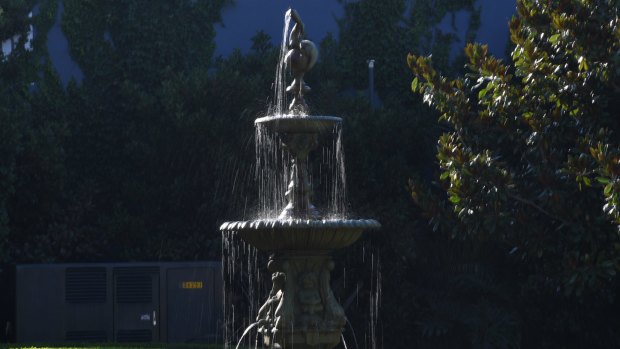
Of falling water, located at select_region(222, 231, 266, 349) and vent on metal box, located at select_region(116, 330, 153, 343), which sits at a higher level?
falling water, located at select_region(222, 231, 266, 349)

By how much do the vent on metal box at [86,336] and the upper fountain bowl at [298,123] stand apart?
266 inches

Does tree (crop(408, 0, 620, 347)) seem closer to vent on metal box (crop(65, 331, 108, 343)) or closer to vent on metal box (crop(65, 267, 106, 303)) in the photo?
vent on metal box (crop(65, 267, 106, 303))

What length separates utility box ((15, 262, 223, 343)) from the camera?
1483cm

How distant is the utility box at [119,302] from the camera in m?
14.8

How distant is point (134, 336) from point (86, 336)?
0.63 meters

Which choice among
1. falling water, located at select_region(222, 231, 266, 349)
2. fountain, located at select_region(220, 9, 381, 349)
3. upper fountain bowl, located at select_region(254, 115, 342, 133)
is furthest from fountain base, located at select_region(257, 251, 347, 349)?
falling water, located at select_region(222, 231, 266, 349)

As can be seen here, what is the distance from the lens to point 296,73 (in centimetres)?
957

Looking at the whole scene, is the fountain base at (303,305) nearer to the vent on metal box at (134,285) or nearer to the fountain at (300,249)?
the fountain at (300,249)

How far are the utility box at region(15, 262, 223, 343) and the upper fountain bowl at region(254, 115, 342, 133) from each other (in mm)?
6422

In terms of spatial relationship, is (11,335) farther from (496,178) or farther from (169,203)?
(496,178)

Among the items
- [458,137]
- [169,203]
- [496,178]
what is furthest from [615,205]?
[169,203]

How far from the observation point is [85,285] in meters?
15.0

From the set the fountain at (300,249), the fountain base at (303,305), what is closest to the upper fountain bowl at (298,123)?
the fountain at (300,249)

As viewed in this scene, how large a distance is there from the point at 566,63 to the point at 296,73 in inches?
169
